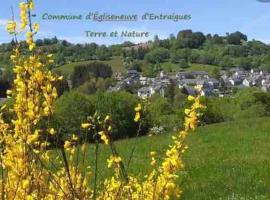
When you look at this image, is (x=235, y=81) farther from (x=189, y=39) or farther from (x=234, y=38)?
(x=234, y=38)

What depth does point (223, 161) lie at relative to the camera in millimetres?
16203

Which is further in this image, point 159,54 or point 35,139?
point 159,54

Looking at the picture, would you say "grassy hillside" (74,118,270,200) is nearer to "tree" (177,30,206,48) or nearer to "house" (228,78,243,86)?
"house" (228,78,243,86)

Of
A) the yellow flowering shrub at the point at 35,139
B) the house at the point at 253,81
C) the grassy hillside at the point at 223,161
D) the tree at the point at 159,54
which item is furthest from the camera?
the house at the point at 253,81

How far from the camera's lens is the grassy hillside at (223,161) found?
11727mm

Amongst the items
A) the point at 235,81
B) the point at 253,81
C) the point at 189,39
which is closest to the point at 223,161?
the point at 235,81

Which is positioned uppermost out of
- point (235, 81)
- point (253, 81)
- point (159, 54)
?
point (159, 54)

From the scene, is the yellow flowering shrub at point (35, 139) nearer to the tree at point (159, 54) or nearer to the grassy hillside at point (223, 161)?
the grassy hillside at point (223, 161)

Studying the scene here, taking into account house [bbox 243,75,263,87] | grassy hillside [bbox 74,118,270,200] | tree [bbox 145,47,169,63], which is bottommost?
house [bbox 243,75,263,87]

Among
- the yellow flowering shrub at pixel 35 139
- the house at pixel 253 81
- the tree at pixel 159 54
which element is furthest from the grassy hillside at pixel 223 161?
the house at pixel 253 81

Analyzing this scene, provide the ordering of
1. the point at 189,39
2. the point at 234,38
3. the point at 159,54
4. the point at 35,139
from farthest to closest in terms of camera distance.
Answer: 1. the point at 234,38
2. the point at 189,39
3. the point at 159,54
4. the point at 35,139

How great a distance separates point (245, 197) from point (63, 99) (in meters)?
31.5

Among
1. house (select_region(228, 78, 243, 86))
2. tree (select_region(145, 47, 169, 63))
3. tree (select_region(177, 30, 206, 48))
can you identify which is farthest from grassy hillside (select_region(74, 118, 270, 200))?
tree (select_region(177, 30, 206, 48))

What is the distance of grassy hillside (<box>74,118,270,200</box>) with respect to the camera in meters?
11.7
